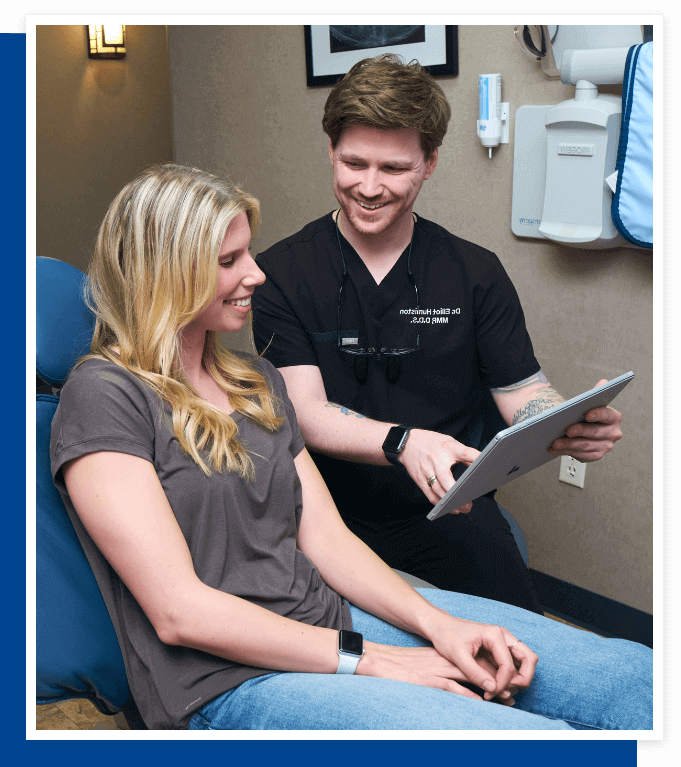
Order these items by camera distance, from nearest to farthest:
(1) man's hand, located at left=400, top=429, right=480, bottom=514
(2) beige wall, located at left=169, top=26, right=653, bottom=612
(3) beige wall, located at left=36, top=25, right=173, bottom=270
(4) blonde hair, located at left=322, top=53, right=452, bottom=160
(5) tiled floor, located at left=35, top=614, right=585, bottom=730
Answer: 1. (1) man's hand, located at left=400, top=429, right=480, bottom=514
2. (4) blonde hair, located at left=322, top=53, right=452, bottom=160
3. (5) tiled floor, located at left=35, top=614, right=585, bottom=730
4. (2) beige wall, located at left=169, top=26, right=653, bottom=612
5. (3) beige wall, located at left=36, top=25, right=173, bottom=270

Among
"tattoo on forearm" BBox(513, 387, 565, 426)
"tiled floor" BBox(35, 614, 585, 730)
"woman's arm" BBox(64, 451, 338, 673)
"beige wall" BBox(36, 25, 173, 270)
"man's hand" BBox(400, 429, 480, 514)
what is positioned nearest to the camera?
"woman's arm" BBox(64, 451, 338, 673)

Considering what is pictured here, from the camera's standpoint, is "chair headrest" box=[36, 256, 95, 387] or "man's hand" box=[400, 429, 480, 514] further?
"man's hand" box=[400, 429, 480, 514]

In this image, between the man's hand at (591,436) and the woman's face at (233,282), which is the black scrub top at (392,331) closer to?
the man's hand at (591,436)

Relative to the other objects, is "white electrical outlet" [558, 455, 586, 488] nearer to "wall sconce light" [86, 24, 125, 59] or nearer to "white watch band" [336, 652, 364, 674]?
"white watch band" [336, 652, 364, 674]

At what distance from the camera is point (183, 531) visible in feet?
3.39

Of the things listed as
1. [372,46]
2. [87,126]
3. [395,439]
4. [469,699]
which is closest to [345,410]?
[395,439]

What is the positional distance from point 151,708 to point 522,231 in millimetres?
1593

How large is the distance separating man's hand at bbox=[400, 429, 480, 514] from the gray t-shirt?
26 cm

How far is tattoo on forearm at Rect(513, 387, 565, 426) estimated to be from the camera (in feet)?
5.04

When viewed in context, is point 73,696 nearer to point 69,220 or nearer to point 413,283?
point 413,283

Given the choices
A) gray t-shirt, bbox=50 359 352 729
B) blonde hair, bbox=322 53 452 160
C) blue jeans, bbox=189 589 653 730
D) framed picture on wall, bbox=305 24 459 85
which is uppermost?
framed picture on wall, bbox=305 24 459 85

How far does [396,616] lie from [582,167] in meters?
1.26

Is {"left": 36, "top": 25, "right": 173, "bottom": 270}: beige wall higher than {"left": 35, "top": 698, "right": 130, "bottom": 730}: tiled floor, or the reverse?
{"left": 36, "top": 25, "right": 173, "bottom": 270}: beige wall

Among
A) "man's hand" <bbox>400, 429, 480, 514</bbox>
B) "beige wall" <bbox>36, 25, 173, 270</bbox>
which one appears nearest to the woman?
"man's hand" <bbox>400, 429, 480, 514</bbox>
